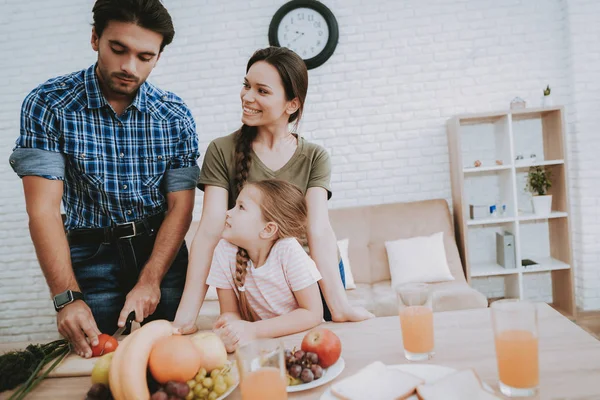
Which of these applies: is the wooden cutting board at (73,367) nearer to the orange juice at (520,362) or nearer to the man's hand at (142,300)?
the man's hand at (142,300)

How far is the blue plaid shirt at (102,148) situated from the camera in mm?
1473

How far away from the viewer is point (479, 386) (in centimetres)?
74

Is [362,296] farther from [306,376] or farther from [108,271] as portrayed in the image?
[306,376]

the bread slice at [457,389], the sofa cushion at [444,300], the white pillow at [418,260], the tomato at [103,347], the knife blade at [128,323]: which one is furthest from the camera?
the white pillow at [418,260]

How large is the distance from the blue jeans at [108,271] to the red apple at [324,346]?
3.03 ft

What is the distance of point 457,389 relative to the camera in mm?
737

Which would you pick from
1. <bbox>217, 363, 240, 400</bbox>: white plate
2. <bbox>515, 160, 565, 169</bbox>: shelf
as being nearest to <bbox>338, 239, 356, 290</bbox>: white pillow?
<bbox>515, 160, 565, 169</bbox>: shelf

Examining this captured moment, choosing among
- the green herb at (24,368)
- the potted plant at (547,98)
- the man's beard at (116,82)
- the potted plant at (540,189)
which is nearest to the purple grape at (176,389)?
the green herb at (24,368)

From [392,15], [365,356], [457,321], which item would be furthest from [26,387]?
[392,15]

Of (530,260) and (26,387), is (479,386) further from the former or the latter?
(530,260)

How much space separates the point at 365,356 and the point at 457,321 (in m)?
0.31

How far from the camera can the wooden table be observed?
0.79 metres

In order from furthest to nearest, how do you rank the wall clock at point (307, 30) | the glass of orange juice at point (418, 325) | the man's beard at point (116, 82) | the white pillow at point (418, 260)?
the wall clock at point (307, 30)
the white pillow at point (418, 260)
the man's beard at point (116, 82)
the glass of orange juice at point (418, 325)

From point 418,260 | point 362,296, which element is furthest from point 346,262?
point 418,260
